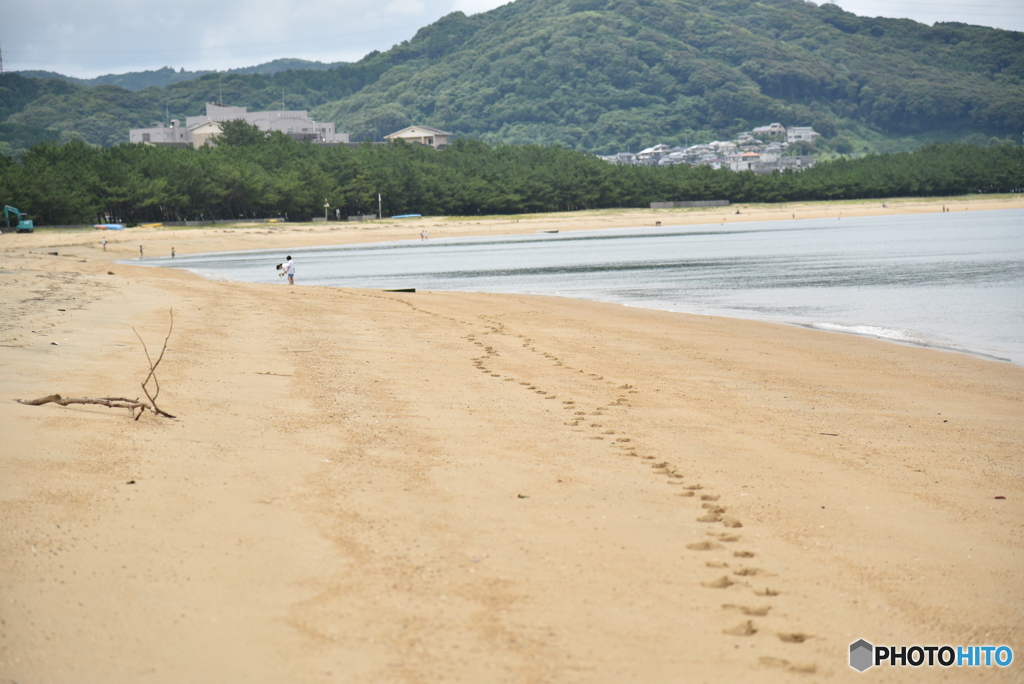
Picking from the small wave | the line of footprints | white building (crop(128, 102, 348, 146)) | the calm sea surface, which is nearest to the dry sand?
the line of footprints

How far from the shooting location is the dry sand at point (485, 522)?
3.89 m

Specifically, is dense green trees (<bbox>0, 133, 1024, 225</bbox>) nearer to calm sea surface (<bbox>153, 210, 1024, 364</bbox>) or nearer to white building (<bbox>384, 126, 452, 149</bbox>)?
calm sea surface (<bbox>153, 210, 1024, 364</bbox>)

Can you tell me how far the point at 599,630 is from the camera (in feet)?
13.5

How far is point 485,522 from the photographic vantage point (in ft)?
17.3

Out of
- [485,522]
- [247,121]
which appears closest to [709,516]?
[485,522]

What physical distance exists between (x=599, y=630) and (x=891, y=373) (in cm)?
936

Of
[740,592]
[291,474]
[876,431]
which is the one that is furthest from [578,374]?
[740,592]

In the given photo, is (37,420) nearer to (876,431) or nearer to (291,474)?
(291,474)

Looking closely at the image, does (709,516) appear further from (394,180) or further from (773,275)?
(394,180)

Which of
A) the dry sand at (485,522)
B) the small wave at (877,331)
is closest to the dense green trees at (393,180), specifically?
the small wave at (877,331)

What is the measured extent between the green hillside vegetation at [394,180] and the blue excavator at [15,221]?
1513mm

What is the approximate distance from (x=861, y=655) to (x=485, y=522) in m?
2.12

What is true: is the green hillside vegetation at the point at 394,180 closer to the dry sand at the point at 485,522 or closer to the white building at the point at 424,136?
the white building at the point at 424,136

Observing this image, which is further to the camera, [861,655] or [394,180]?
[394,180]
